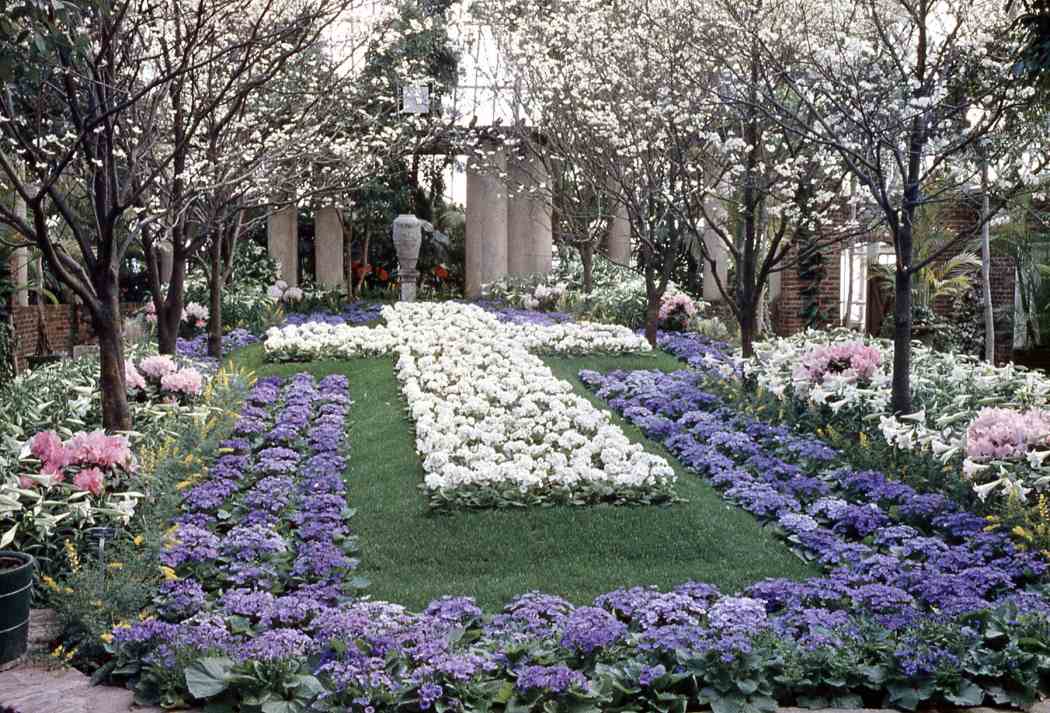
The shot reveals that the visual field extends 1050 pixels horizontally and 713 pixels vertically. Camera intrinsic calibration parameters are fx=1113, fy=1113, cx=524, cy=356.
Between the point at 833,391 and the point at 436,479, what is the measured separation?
3.46 m

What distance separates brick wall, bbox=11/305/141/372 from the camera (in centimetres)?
1289

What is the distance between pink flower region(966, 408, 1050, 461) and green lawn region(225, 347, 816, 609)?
4.38 feet

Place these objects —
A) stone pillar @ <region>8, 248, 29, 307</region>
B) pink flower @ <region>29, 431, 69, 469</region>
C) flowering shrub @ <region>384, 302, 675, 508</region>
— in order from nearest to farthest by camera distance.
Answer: pink flower @ <region>29, 431, 69, 469</region>, flowering shrub @ <region>384, 302, 675, 508</region>, stone pillar @ <region>8, 248, 29, 307</region>

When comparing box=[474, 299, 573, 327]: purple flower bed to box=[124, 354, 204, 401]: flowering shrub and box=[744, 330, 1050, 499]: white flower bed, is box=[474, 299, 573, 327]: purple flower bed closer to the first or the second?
box=[744, 330, 1050, 499]: white flower bed

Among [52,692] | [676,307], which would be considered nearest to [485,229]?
[676,307]

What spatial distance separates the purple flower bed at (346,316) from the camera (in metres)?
16.6

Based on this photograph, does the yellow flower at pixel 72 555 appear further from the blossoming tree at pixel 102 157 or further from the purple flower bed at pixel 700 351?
the purple flower bed at pixel 700 351

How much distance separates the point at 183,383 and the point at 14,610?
14.7 feet

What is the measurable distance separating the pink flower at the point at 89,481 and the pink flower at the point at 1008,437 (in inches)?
194

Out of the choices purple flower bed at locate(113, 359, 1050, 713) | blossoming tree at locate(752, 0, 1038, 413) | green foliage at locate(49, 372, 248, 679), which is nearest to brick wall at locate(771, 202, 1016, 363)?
blossoming tree at locate(752, 0, 1038, 413)

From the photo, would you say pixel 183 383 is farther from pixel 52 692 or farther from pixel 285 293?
pixel 285 293

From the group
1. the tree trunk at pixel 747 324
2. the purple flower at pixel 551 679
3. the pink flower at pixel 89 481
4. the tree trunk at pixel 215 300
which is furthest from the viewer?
the tree trunk at pixel 215 300

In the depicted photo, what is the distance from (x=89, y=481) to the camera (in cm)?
591

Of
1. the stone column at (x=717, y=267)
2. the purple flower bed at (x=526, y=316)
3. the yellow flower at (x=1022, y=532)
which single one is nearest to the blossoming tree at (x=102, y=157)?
the yellow flower at (x=1022, y=532)
